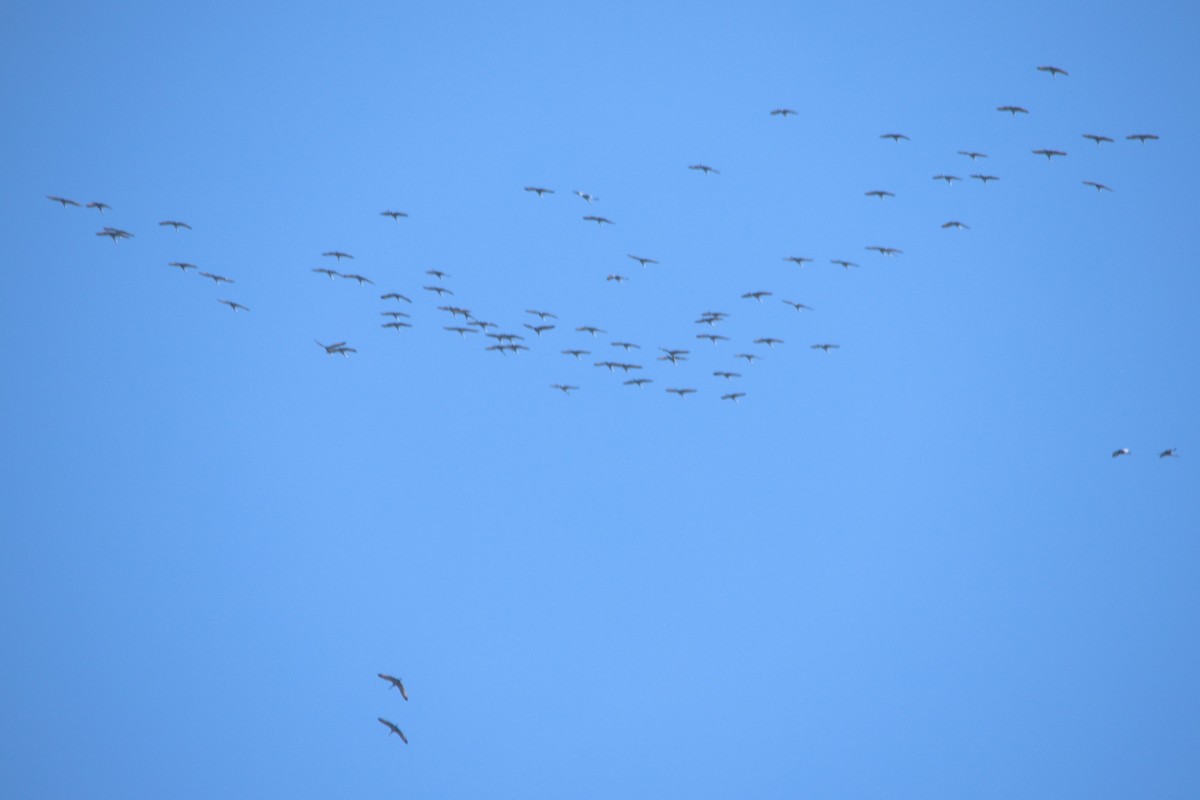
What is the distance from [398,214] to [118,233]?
15.1m

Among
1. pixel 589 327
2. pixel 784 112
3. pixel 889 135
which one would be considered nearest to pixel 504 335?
pixel 589 327

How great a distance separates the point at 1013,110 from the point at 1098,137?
415 cm

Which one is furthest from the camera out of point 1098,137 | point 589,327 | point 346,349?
point 589,327

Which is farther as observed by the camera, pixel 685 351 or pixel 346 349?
pixel 685 351

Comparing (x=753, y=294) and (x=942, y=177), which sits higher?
(x=942, y=177)

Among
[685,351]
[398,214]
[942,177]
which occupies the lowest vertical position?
[685,351]

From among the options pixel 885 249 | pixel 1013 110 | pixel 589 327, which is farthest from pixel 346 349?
pixel 1013 110

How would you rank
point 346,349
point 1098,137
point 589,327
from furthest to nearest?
point 589,327 < point 1098,137 < point 346,349

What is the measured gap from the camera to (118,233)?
201ft

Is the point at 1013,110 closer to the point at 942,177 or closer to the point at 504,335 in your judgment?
the point at 942,177

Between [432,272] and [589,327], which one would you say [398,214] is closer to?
[432,272]

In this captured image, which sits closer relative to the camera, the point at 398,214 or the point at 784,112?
the point at 784,112

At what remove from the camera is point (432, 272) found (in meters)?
66.6

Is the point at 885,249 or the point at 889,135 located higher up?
the point at 889,135
